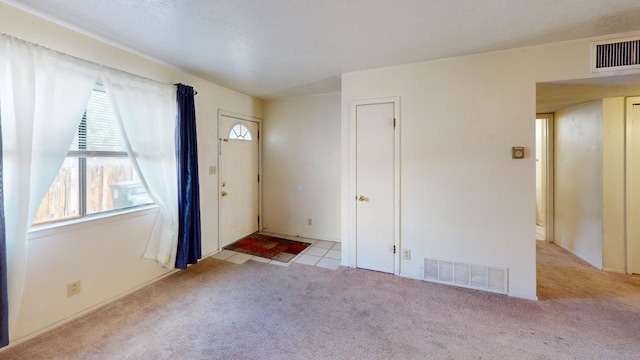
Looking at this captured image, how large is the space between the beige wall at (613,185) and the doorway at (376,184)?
250cm

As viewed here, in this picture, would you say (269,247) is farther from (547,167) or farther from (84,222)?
(547,167)

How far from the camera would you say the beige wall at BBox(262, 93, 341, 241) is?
167 inches

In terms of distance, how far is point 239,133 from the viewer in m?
4.22

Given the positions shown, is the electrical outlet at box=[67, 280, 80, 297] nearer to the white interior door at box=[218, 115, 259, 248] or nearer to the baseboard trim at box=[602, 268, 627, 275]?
the white interior door at box=[218, 115, 259, 248]

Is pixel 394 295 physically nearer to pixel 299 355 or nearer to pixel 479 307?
pixel 479 307

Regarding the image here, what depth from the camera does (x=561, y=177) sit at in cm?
388

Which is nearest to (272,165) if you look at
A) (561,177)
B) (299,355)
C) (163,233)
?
(163,233)

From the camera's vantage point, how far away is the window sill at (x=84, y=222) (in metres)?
1.99

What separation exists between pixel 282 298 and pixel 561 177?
4.39 m

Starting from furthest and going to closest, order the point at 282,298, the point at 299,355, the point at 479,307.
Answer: the point at 282,298, the point at 479,307, the point at 299,355

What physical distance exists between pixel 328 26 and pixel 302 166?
263 cm

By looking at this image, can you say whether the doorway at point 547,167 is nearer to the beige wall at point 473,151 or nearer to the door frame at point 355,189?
the beige wall at point 473,151

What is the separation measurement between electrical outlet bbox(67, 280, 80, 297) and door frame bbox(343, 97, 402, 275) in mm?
2627

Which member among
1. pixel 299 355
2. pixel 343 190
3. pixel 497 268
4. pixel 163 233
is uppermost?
pixel 343 190
